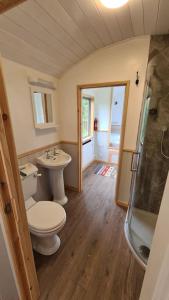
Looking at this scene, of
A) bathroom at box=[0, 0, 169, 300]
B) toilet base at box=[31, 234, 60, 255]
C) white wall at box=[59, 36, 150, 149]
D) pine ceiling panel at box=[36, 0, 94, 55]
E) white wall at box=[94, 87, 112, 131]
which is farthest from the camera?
white wall at box=[94, 87, 112, 131]

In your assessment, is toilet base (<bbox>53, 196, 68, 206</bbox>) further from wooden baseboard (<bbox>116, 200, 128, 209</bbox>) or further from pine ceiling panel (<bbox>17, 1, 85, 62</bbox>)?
pine ceiling panel (<bbox>17, 1, 85, 62</bbox>)

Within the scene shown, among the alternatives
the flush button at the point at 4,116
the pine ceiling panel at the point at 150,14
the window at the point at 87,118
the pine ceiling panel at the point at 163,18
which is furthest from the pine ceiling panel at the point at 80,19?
the window at the point at 87,118

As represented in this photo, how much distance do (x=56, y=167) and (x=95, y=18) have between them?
1673 millimetres

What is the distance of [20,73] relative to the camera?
1.64 meters

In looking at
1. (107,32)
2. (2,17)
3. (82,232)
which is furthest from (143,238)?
(2,17)

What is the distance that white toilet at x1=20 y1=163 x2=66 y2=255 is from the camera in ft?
4.43

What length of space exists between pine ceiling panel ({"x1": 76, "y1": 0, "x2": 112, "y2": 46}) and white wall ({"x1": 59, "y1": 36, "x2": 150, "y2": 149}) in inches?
9.3

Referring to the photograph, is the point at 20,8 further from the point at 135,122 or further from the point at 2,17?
the point at 135,122

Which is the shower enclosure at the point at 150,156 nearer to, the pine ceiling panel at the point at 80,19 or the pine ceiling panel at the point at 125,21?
the pine ceiling panel at the point at 125,21

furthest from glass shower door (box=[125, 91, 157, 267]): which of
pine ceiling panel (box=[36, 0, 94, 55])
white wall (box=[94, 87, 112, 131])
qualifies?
white wall (box=[94, 87, 112, 131])

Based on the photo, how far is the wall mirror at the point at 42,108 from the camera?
1.90 metres

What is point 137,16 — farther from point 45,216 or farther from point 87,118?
point 87,118

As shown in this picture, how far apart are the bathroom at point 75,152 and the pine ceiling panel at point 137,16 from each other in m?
0.02

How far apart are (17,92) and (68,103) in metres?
0.84
